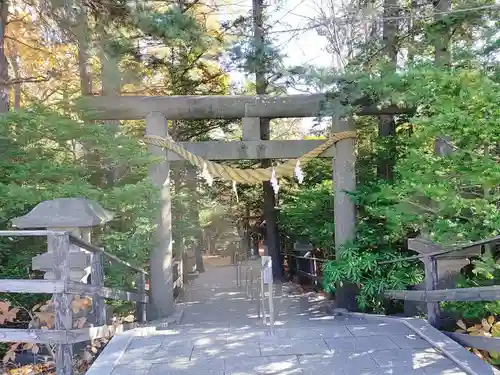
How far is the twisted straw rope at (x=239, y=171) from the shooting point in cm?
653

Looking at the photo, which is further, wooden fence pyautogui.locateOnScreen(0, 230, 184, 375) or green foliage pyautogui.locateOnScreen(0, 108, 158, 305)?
green foliage pyautogui.locateOnScreen(0, 108, 158, 305)

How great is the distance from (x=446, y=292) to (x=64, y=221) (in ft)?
9.78

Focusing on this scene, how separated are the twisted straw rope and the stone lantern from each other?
3.03 metres

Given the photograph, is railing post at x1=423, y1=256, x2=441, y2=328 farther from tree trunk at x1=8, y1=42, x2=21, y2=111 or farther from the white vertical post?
tree trunk at x1=8, y1=42, x2=21, y2=111

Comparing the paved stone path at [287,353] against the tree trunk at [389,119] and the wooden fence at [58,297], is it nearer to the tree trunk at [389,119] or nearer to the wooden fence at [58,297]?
the wooden fence at [58,297]

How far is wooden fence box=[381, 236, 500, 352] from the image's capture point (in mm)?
2703

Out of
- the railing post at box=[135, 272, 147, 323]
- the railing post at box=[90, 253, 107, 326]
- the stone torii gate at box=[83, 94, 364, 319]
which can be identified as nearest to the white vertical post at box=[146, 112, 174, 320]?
the stone torii gate at box=[83, 94, 364, 319]

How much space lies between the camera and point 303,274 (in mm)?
9914

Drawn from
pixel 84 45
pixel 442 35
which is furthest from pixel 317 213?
pixel 84 45

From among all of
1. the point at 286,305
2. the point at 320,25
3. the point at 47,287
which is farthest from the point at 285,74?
the point at 47,287

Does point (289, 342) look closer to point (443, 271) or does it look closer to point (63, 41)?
point (443, 271)

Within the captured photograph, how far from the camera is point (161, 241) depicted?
6648 mm

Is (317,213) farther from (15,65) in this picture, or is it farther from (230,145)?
(15,65)

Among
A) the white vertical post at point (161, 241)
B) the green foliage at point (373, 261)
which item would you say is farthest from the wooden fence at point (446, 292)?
the white vertical post at point (161, 241)
